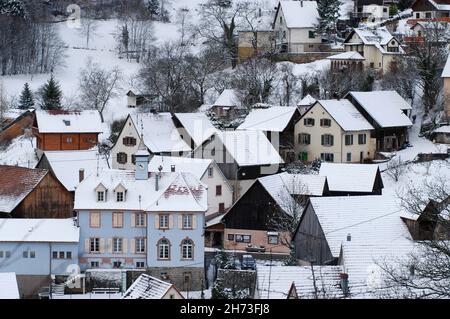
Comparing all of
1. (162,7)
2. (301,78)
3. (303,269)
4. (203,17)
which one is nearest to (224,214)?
(303,269)

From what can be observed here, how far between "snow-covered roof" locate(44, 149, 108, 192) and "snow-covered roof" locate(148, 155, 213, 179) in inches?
61.1

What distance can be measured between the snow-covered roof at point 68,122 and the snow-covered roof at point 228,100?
4.35 metres

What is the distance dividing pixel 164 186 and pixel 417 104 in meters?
13.7

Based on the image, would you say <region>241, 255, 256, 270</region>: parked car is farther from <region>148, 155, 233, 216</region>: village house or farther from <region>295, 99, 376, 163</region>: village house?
<region>295, 99, 376, 163</region>: village house

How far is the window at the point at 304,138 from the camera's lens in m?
27.6

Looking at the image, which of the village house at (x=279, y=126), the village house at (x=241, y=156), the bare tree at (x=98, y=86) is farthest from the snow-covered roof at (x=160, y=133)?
the bare tree at (x=98, y=86)

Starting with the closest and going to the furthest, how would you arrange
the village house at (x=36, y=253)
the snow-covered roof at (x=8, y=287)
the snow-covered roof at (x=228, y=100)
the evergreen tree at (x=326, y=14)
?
1. the snow-covered roof at (x=8, y=287)
2. the village house at (x=36, y=253)
3. the snow-covered roof at (x=228, y=100)
4. the evergreen tree at (x=326, y=14)

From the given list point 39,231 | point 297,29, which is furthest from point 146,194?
point 297,29

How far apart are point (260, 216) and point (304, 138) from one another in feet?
25.7

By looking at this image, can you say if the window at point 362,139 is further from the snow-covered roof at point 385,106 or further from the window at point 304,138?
the window at point 304,138

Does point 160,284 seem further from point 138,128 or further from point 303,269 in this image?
point 138,128

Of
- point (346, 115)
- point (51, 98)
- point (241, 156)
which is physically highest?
point (51, 98)

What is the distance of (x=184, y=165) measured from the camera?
74.0 feet

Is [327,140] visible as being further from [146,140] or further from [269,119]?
[146,140]
